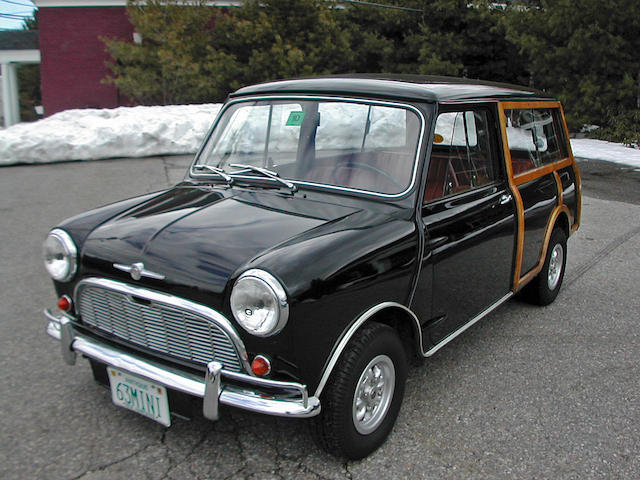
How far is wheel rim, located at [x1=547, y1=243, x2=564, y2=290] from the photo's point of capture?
446cm

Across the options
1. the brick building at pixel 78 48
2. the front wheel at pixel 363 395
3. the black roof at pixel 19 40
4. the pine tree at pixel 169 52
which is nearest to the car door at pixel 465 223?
the front wheel at pixel 363 395

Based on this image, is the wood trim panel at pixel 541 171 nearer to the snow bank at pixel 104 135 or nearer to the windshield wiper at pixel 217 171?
the windshield wiper at pixel 217 171

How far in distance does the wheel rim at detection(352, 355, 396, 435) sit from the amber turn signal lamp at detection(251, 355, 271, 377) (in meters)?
0.43

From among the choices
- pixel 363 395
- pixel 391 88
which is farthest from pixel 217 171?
pixel 363 395

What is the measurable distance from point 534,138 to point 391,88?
1.60 m

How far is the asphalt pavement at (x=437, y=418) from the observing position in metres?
2.49

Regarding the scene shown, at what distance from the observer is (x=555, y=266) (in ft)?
15.0

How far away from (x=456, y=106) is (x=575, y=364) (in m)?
1.78

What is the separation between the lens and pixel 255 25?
1839 cm

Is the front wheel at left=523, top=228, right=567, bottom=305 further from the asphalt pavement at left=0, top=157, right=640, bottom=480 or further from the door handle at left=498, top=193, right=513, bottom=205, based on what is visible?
the door handle at left=498, top=193, right=513, bottom=205

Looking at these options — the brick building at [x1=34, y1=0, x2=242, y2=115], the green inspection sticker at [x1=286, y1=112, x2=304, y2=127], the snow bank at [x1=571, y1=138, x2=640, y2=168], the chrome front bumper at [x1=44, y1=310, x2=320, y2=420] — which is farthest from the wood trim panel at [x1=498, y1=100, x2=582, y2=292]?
the brick building at [x1=34, y1=0, x2=242, y2=115]

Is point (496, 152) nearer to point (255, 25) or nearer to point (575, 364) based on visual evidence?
point (575, 364)

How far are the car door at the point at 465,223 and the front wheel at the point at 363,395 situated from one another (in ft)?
1.21

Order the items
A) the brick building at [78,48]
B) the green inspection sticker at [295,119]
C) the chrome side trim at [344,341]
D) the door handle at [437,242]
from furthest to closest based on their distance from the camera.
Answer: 1. the brick building at [78,48]
2. the green inspection sticker at [295,119]
3. the door handle at [437,242]
4. the chrome side trim at [344,341]
